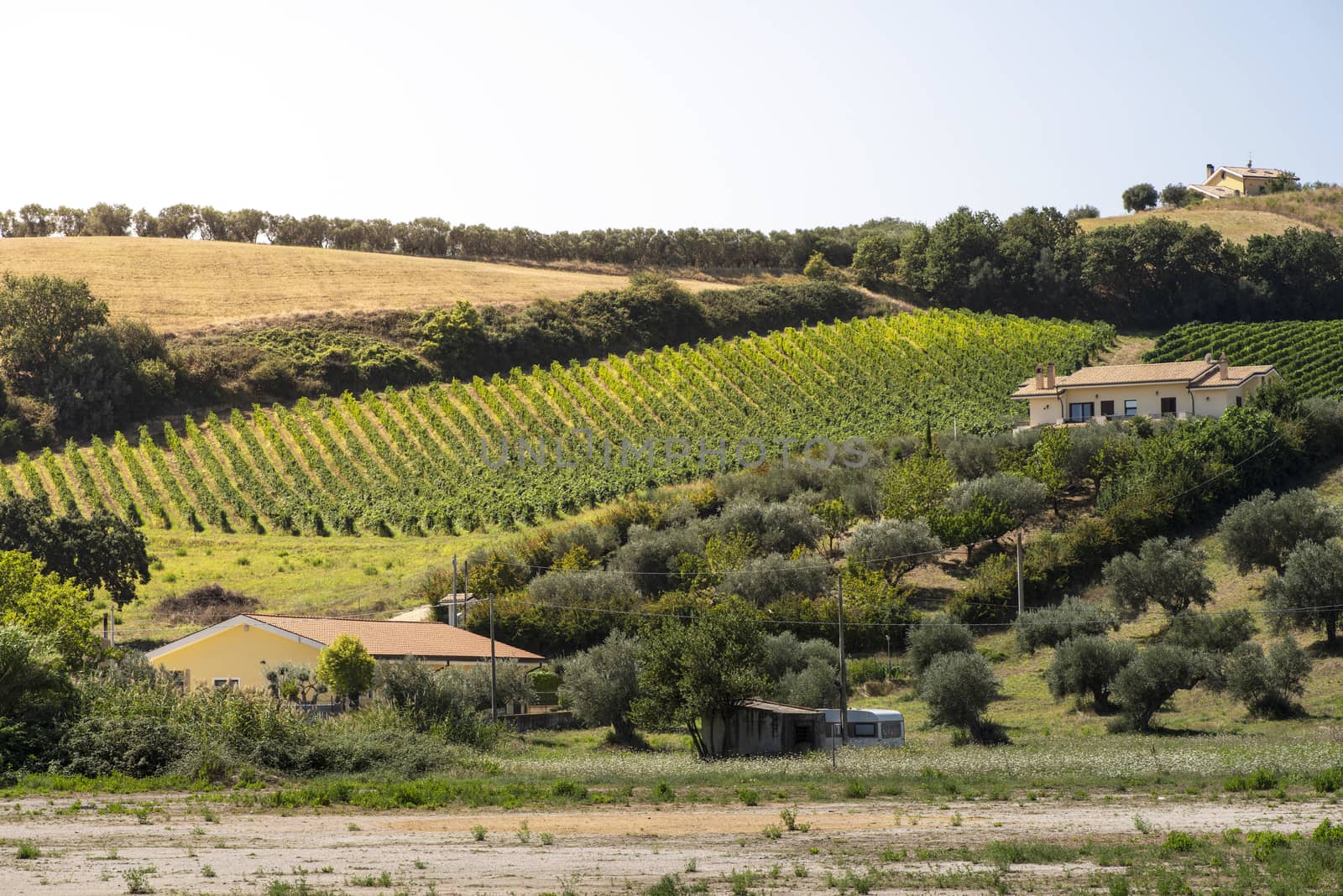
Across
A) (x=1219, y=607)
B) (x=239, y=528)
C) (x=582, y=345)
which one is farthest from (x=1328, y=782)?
(x=582, y=345)

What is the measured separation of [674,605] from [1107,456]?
76.3 ft

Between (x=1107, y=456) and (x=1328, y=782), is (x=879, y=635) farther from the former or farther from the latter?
(x=1328, y=782)

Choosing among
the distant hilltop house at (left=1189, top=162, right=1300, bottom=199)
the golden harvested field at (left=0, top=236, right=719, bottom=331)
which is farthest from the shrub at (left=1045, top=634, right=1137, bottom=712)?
the distant hilltop house at (left=1189, top=162, right=1300, bottom=199)

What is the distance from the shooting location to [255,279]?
109 metres

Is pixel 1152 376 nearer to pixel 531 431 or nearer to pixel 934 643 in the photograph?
pixel 934 643

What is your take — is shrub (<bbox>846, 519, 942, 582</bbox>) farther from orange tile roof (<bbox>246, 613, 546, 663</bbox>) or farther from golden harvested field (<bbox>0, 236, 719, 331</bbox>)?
golden harvested field (<bbox>0, 236, 719, 331</bbox>)

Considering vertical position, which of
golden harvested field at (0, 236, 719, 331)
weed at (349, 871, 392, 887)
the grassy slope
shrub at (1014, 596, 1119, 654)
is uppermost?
golden harvested field at (0, 236, 719, 331)

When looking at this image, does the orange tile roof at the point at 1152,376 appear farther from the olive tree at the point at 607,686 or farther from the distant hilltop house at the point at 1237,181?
the distant hilltop house at the point at 1237,181

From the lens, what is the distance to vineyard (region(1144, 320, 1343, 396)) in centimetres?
8179

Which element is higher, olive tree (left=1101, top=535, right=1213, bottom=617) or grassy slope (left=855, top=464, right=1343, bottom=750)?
olive tree (left=1101, top=535, right=1213, bottom=617)

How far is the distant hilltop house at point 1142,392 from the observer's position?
72500mm

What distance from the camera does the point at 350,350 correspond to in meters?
92.6

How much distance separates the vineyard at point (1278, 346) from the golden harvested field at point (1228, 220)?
2159 cm

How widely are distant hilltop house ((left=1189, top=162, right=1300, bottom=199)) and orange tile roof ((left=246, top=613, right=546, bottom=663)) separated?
127276 mm
